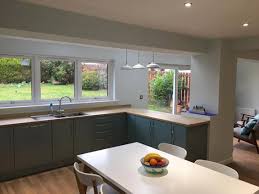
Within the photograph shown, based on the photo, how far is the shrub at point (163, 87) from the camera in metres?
6.17

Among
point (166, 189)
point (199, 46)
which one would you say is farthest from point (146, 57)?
point (166, 189)

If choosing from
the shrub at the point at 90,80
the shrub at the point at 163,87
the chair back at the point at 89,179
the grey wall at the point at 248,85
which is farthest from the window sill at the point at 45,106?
the grey wall at the point at 248,85

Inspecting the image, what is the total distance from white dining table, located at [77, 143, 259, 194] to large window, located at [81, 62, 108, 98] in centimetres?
279

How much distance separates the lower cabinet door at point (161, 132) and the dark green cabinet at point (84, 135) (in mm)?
1115

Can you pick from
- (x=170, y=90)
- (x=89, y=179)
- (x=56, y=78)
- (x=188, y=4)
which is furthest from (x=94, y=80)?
(x=89, y=179)

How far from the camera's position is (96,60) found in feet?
16.2

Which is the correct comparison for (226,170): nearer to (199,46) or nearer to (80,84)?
(199,46)

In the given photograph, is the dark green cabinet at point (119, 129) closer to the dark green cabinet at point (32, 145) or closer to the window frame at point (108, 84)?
the window frame at point (108, 84)

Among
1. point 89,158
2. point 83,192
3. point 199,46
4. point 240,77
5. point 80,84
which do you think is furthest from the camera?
point 240,77

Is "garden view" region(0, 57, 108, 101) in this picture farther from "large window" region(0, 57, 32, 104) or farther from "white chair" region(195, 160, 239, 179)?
"white chair" region(195, 160, 239, 179)

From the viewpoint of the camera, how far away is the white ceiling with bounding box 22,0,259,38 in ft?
7.30

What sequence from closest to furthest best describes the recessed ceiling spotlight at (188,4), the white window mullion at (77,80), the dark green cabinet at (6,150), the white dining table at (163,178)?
the white dining table at (163,178) < the recessed ceiling spotlight at (188,4) < the dark green cabinet at (6,150) < the white window mullion at (77,80)

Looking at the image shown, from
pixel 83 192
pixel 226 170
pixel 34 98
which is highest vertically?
pixel 34 98

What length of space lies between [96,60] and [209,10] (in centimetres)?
298
